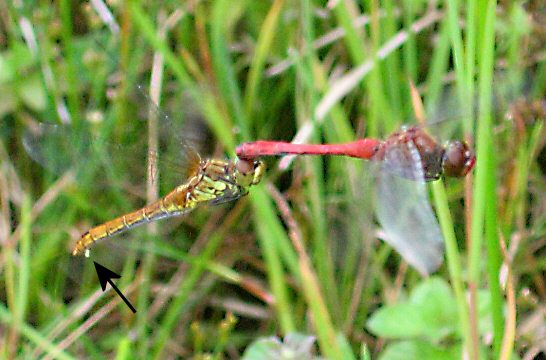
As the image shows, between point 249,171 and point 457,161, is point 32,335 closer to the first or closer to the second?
point 249,171

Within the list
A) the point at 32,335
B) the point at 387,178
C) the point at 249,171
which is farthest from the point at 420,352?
the point at 32,335

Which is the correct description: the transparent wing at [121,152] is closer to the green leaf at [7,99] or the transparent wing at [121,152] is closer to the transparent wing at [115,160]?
the transparent wing at [115,160]

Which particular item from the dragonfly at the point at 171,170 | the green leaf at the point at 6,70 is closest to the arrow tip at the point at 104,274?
the dragonfly at the point at 171,170

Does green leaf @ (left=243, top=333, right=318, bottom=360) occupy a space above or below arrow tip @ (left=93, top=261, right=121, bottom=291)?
below

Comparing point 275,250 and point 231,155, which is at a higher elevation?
point 231,155

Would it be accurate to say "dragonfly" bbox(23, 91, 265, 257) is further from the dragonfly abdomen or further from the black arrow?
the black arrow

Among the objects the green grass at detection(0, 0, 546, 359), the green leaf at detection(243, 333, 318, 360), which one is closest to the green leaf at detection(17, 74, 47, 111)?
the green grass at detection(0, 0, 546, 359)

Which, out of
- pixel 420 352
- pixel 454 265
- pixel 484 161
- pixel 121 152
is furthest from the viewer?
pixel 121 152
